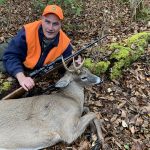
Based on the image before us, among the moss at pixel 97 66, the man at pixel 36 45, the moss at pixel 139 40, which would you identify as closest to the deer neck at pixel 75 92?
the man at pixel 36 45

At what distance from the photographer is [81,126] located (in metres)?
5.66

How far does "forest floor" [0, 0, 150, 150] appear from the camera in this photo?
19.3 ft

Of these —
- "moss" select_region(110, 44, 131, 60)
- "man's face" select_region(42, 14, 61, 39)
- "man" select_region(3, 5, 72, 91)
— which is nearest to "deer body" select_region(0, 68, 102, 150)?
"man" select_region(3, 5, 72, 91)

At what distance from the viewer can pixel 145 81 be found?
7.20m

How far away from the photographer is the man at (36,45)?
6.13m

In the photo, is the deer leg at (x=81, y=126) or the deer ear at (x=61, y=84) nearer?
the deer leg at (x=81, y=126)

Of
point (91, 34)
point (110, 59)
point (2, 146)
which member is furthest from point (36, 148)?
point (91, 34)

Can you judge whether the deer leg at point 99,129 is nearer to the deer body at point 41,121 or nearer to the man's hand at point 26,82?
the deer body at point 41,121

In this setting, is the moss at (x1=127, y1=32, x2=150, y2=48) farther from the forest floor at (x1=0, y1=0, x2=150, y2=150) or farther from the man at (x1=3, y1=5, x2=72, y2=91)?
the man at (x1=3, y1=5, x2=72, y2=91)

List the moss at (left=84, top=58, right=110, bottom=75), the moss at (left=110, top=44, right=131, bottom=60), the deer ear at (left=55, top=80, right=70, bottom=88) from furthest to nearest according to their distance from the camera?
the moss at (left=110, top=44, right=131, bottom=60), the moss at (left=84, top=58, right=110, bottom=75), the deer ear at (left=55, top=80, right=70, bottom=88)

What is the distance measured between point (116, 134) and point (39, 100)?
1.34 m

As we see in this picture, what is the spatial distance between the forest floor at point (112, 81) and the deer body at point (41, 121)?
0.25 m

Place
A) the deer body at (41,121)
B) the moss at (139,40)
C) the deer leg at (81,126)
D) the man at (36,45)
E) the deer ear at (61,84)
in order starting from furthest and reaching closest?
the moss at (139,40) → the man at (36,45) → the deer ear at (61,84) → the deer leg at (81,126) → the deer body at (41,121)

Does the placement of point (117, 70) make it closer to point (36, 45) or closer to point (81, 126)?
point (36, 45)
